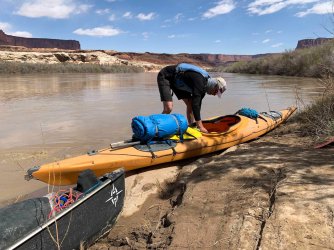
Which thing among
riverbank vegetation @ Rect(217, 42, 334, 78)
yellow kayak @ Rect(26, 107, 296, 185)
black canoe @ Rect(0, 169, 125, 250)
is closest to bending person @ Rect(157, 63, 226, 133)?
yellow kayak @ Rect(26, 107, 296, 185)

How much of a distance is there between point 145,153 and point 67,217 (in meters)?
2.06

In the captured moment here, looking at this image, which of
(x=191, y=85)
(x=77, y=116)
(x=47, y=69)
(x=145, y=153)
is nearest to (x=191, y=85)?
(x=191, y=85)

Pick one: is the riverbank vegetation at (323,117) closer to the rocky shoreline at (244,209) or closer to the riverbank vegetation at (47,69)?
the rocky shoreline at (244,209)

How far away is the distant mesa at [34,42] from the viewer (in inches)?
3942

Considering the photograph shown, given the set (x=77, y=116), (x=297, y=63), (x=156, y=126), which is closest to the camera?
(x=156, y=126)

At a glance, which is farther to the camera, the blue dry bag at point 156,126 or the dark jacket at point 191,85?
the dark jacket at point 191,85

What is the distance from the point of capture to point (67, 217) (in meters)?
2.40

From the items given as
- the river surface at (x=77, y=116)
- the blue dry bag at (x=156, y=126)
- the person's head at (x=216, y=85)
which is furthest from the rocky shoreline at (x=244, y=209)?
the river surface at (x=77, y=116)

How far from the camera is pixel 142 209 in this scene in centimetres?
345

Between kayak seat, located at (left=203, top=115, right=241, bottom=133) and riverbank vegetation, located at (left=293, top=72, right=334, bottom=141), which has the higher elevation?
riverbank vegetation, located at (left=293, top=72, right=334, bottom=141)

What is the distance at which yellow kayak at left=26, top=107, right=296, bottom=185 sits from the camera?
150 inches

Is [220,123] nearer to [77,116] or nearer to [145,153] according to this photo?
[145,153]

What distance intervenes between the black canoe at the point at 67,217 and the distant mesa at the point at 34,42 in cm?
10903

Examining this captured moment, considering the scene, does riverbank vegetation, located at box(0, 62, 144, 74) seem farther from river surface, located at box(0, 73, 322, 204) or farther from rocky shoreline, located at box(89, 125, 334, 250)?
rocky shoreline, located at box(89, 125, 334, 250)
